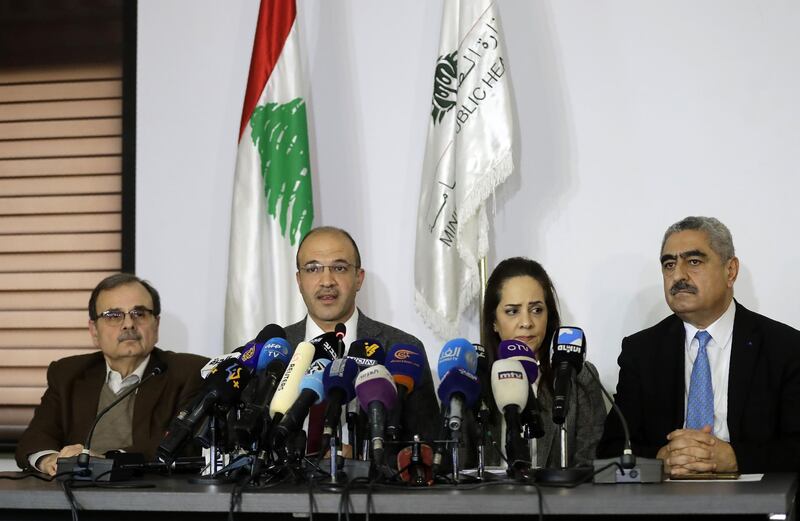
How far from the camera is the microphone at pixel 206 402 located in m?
2.60

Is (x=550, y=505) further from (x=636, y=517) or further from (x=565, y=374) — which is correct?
(x=565, y=374)

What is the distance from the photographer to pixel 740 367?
11.7 ft

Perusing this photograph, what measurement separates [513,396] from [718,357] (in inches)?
58.0

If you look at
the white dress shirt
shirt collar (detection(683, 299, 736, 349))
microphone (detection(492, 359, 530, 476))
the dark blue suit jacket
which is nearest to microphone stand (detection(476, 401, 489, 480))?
microphone (detection(492, 359, 530, 476))

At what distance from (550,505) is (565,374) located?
0.46 metres

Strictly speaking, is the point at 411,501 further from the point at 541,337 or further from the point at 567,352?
the point at 541,337

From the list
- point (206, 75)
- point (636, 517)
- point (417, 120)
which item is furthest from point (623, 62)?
point (636, 517)

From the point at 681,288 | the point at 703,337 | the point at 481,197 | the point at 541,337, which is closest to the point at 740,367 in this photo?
the point at 703,337

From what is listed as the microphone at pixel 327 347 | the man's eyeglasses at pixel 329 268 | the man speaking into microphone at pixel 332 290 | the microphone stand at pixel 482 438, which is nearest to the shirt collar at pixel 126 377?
the man speaking into microphone at pixel 332 290

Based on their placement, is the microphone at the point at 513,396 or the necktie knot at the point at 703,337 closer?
the microphone at the point at 513,396

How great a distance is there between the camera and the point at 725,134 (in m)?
4.51

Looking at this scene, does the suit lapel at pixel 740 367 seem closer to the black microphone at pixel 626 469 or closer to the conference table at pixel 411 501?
the conference table at pixel 411 501

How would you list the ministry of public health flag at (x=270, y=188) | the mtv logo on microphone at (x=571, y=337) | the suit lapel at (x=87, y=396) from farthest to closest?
the ministry of public health flag at (x=270, y=188) < the suit lapel at (x=87, y=396) < the mtv logo on microphone at (x=571, y=337)

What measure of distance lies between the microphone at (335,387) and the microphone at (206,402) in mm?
299
